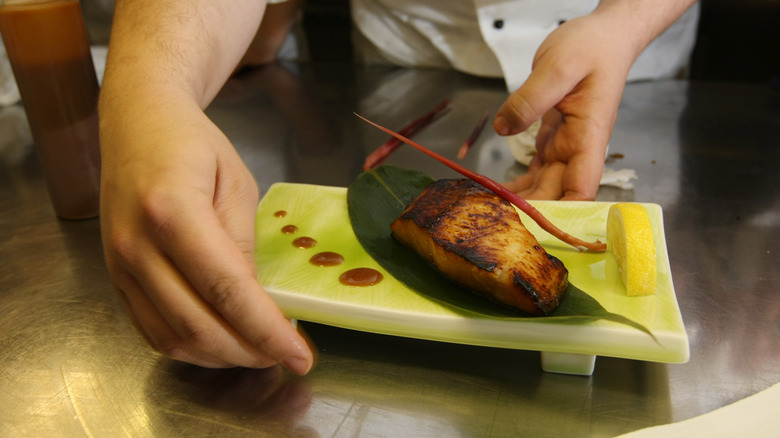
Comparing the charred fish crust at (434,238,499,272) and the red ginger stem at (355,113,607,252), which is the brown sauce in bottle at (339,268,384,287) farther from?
the red ginger stem at (355,113,607,252)

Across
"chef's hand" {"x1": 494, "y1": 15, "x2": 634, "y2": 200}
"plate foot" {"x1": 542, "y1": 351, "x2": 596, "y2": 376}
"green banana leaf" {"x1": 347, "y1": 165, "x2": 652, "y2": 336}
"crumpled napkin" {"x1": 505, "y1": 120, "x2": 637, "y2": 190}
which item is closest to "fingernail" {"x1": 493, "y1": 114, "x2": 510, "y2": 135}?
"chef's hand" {"x1": 494, "y1": 15, "x2": 634, "y2": 200}

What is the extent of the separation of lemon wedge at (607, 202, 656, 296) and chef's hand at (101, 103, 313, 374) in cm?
53

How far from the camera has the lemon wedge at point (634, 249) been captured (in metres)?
0.96

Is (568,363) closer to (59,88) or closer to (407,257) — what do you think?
(407,257)

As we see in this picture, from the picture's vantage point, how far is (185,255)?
82 cm

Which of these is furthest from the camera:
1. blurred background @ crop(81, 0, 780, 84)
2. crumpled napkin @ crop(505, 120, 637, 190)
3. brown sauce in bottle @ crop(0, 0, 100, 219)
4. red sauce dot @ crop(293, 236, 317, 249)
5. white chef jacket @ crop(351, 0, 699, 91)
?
blurred background @ crop(81, 0, 780, 84)

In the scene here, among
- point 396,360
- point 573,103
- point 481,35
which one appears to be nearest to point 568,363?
point 396,360

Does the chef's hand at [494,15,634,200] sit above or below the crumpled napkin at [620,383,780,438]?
above

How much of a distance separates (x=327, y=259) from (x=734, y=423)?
0.69 m

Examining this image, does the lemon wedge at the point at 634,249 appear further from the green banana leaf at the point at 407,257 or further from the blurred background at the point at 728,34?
the blurred background at the point at 728,34

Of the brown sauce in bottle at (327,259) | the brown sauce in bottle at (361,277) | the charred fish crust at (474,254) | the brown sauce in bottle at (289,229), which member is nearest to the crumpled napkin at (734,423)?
the charred fish crust at (474,254)

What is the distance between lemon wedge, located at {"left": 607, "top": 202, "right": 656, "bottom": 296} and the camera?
964mm

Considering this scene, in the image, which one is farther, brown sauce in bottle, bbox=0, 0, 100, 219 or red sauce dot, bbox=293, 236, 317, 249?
brown sauce in bottle, bbox=0, 0, 100, 219

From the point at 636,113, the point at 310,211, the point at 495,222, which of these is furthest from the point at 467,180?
the point at 636,113
